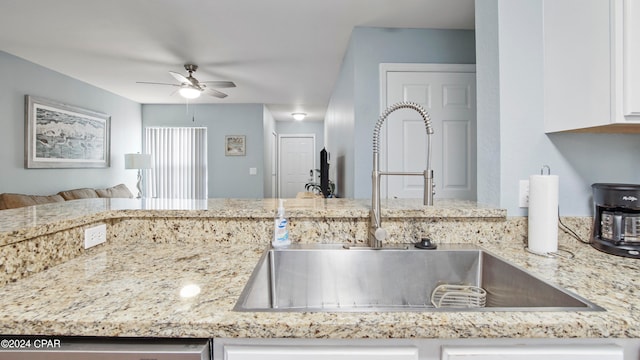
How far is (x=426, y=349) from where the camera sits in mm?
602

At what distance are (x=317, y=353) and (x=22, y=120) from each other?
4.41 meters

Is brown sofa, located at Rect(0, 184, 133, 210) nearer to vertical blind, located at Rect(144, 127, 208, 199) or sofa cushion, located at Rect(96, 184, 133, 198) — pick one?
sofa cushion, located at Rect(96, 184, 133, 198)

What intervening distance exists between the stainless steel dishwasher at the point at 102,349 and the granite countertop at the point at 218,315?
0.03 m

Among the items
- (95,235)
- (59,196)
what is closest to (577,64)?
(95,235)

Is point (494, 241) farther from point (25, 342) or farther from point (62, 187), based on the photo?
point (62, 187)

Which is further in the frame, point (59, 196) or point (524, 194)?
point (59, 196)

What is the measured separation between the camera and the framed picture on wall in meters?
3.49

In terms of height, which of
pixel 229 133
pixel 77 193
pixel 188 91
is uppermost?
pixel 188 91

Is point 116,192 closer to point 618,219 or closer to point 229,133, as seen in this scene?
point 229,133

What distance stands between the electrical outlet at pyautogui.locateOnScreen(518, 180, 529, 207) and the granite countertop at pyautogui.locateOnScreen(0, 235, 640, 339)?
371 mm

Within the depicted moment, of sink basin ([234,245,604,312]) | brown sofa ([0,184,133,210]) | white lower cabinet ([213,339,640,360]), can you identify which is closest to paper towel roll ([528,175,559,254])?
sink basin ([234,245,604,312])

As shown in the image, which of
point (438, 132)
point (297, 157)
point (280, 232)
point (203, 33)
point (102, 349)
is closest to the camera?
point (102, 349)

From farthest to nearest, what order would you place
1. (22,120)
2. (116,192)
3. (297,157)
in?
(297,157) < (116,192) < (22,120)

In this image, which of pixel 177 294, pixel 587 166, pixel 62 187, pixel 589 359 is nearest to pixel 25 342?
pixel 177 294
